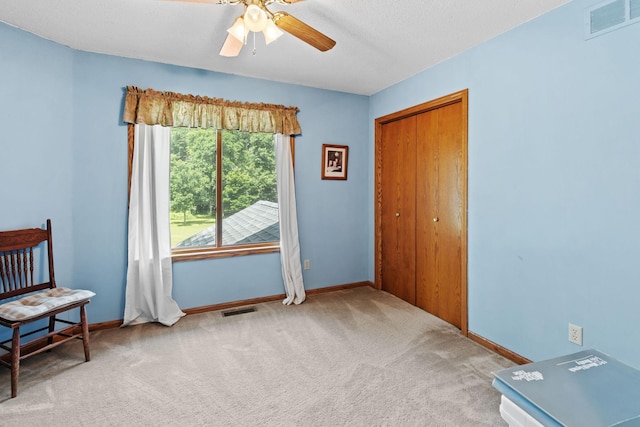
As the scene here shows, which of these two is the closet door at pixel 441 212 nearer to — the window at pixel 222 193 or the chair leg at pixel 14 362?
the window at pixel 222 193

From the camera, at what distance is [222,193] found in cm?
337

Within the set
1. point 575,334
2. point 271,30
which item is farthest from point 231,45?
point 575,334

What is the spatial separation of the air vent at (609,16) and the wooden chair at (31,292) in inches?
145

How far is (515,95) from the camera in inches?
91.7

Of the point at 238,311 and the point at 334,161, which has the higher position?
the point at 334,161

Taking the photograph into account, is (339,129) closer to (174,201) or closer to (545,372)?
(174,201)

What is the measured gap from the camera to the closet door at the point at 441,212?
2.89m

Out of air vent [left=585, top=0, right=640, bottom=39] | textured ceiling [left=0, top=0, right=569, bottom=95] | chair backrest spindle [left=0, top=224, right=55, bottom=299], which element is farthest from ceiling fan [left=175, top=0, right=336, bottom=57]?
chair backrest spindle [left=0, top=224, right=55, bottom=299]

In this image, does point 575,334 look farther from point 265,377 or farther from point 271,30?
point 271,30

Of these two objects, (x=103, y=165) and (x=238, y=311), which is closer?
(x=103, y=165)

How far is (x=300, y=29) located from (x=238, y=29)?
35 cm

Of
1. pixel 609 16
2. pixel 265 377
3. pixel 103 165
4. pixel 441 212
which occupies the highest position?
pixel 609 16

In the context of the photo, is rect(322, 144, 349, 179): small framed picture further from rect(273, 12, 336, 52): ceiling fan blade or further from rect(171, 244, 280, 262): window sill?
rect(273, 12, 336, 52): ceiling fan blade

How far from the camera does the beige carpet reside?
1.76m
